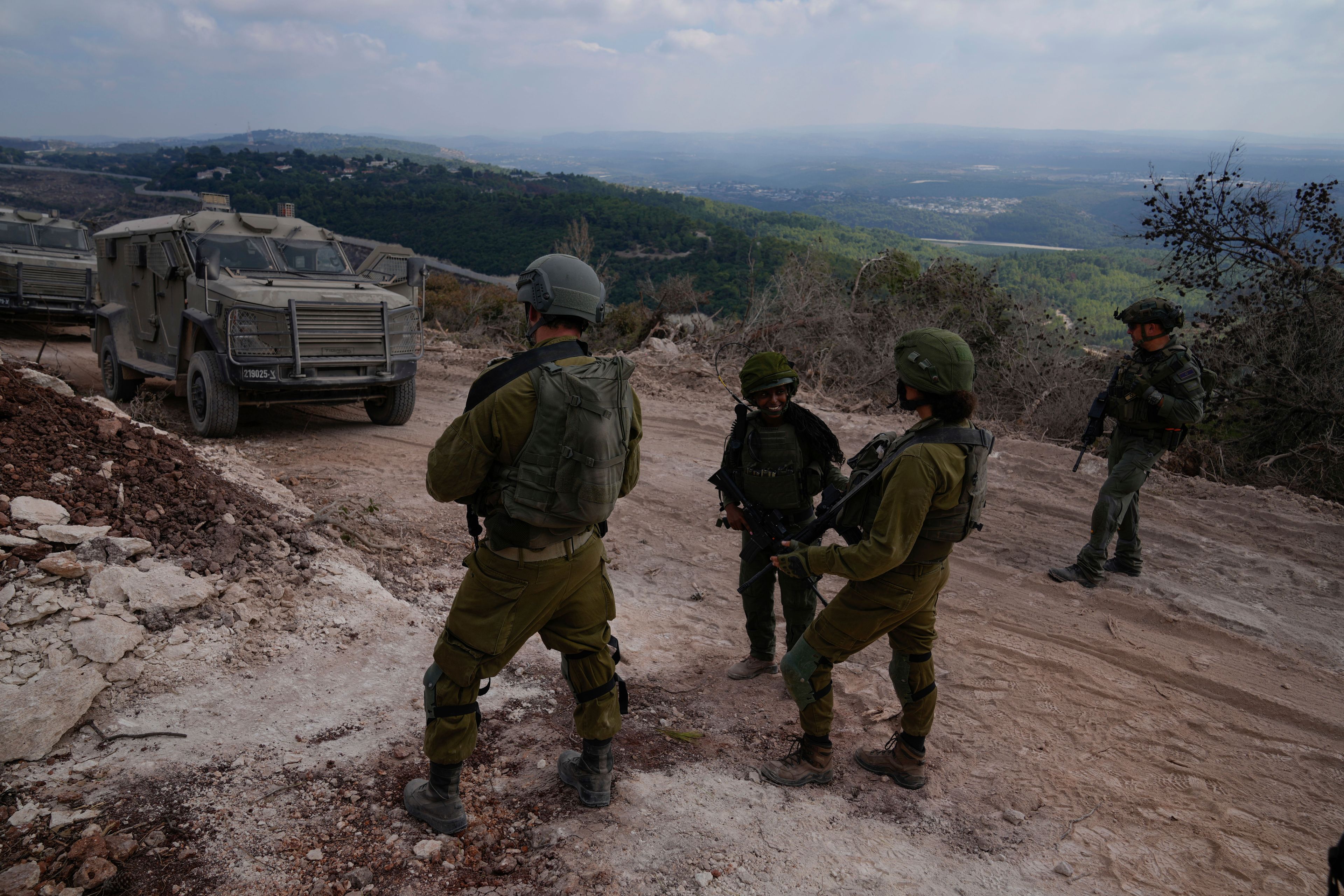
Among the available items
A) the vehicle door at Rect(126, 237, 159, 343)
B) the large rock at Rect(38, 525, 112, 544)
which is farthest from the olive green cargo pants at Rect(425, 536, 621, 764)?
the vehicle door at Rect(126, 237, 159, 343)

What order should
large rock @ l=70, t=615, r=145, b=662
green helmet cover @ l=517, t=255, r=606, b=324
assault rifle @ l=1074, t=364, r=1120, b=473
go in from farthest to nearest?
assault rifle @ l=1074, t=364, r=1120, b=473 < large rock @ l=70, t=615, r=145, b=662 < green helmet cover @ l=517, t=255, r=606, b=324

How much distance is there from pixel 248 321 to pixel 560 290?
548 centimetres

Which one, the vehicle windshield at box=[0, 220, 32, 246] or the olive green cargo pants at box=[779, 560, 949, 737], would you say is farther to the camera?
the vehicle windshield at box=[0, 220, 32, 246]

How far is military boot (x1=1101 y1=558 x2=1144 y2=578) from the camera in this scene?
544 centimetres

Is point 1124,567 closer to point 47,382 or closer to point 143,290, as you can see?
point 47,382

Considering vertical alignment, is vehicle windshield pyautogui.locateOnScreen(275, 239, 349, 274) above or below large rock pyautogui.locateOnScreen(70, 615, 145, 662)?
above

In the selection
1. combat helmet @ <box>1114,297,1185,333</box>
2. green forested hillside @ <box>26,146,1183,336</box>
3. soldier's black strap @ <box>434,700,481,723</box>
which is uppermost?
green forested hillside @ <box>26,146,1183,336</box>

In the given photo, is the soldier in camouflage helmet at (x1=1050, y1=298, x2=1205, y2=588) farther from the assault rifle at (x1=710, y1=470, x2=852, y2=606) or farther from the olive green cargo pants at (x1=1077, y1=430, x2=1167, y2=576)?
the assault rifle at (x1=710, y1=470, x2=852, y2=606)

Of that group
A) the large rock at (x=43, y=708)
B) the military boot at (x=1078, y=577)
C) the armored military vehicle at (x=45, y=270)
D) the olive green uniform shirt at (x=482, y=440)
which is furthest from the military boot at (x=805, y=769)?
the armored military vehicle at (x=45, y=270)

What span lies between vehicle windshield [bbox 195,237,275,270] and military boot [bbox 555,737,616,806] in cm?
683

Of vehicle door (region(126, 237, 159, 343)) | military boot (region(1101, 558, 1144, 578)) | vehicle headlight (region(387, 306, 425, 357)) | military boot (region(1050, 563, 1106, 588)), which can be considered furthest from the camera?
vehicle door (region(126, 237, 159, 343))

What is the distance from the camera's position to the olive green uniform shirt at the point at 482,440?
7.64ft

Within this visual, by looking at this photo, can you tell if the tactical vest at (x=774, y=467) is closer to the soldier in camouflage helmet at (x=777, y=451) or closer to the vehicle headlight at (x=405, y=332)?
the soldier in camouflage helmet at (x=777, y=451)

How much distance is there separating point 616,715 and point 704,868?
1.86 feet
